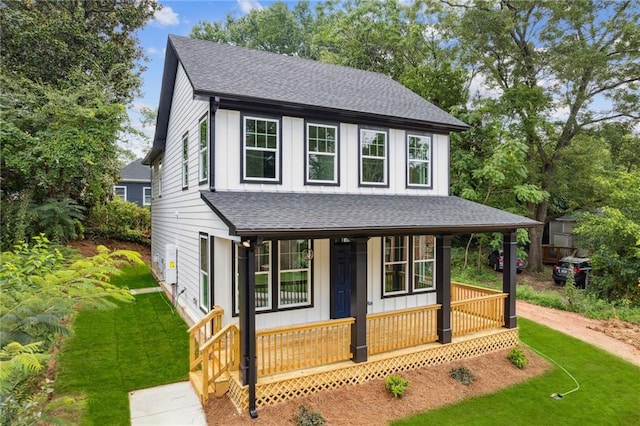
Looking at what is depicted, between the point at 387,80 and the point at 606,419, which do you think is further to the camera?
the point at 387,80

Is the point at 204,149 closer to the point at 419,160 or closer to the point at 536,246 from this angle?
the point at 419,160

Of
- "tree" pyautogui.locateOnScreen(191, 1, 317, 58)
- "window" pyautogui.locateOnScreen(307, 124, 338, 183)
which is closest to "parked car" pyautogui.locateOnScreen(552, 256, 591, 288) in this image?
"window" pyautogui.locateOnScreen(307, 124, 338, 183)

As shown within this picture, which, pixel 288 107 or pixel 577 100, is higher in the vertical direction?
pixel 577 100

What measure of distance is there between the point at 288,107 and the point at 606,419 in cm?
898

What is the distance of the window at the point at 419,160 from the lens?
1062 cm

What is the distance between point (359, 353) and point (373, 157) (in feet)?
17.1

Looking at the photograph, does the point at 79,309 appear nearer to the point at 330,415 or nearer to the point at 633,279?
the point at 330,415

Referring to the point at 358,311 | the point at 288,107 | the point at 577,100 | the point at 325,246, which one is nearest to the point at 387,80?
the point at 288,107

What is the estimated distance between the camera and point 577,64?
1873 cm

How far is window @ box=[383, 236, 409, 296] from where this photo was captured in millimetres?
10117

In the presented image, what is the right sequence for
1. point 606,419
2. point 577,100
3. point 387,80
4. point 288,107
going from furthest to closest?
point 577,100 < point 387,80 < point 288,107 < point 606,419

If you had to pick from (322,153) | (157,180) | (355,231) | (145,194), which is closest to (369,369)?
(355,231)

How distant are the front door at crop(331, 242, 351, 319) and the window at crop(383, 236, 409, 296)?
1342 millimetres

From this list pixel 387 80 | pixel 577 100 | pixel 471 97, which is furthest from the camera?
pixel 471 97
